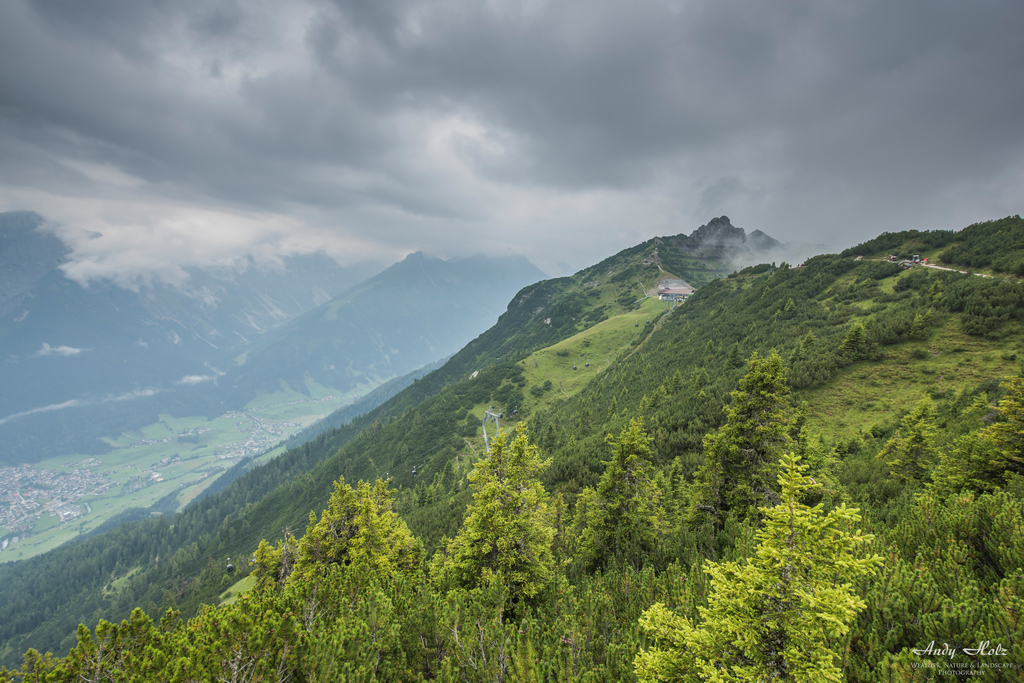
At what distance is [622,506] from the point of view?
18.3m

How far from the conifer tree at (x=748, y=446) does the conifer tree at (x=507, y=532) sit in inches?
341

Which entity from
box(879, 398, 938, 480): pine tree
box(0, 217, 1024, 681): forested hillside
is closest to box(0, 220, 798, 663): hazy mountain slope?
box(0, 217, 1024, 681): forested hillside

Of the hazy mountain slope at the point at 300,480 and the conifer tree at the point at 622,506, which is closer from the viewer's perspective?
the conifer tree at the point at 622,506

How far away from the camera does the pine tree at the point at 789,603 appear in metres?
4.88

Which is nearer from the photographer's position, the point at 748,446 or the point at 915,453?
the point at 748,446

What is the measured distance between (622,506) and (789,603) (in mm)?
14063

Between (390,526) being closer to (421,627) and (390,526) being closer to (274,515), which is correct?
(421,627)

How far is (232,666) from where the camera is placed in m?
7.09

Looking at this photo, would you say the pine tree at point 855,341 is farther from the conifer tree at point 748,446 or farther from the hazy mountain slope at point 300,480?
the hazy mountain slope at point 300,480

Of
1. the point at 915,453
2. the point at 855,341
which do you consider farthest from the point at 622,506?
the point at 855,341

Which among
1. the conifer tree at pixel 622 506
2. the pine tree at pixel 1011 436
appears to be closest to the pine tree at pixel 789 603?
the conifer tree at pixel 622 506

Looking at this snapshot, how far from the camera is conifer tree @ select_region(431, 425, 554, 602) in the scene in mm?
13711

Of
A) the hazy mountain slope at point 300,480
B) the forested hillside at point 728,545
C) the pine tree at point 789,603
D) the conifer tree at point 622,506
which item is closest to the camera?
the pine tree at point 789,603

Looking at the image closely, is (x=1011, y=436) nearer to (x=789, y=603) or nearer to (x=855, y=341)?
(x=789, y=603)
